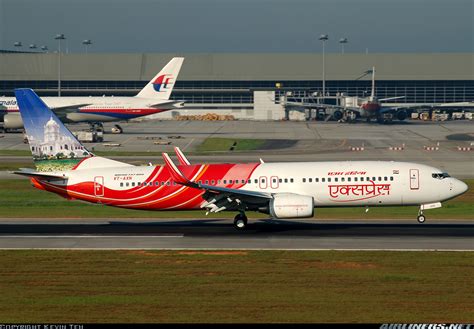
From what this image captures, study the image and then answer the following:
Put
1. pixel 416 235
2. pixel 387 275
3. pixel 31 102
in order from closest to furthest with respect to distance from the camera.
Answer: pixel 387 275, pixel 416 235, pixel 31 102

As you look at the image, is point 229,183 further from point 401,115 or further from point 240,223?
point 401,115

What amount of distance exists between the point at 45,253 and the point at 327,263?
12.6 meters

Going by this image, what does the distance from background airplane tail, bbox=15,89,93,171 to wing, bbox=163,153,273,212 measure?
20.4 feet

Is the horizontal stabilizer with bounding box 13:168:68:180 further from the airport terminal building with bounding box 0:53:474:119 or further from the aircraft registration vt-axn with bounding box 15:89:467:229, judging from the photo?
the airport terminal building with bounding box 0:53:474:119

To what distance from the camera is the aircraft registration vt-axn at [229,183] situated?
44594 mm

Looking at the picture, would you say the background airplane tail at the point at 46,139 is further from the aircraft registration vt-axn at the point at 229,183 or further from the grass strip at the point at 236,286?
the grass strip at the point at 236,286

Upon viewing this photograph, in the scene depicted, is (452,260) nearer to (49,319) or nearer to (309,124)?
(49,319)

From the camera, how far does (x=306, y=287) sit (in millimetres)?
31312

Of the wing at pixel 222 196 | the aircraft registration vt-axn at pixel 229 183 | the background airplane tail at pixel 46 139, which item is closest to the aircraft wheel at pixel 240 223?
the aircraft registration vt-axn at pixel 229 183

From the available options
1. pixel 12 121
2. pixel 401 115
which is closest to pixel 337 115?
pixel 401 115

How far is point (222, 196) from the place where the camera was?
4438 cm

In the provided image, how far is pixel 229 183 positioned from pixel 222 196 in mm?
1368

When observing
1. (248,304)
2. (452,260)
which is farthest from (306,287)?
(452,260)

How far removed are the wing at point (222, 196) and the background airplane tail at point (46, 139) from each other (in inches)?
245
